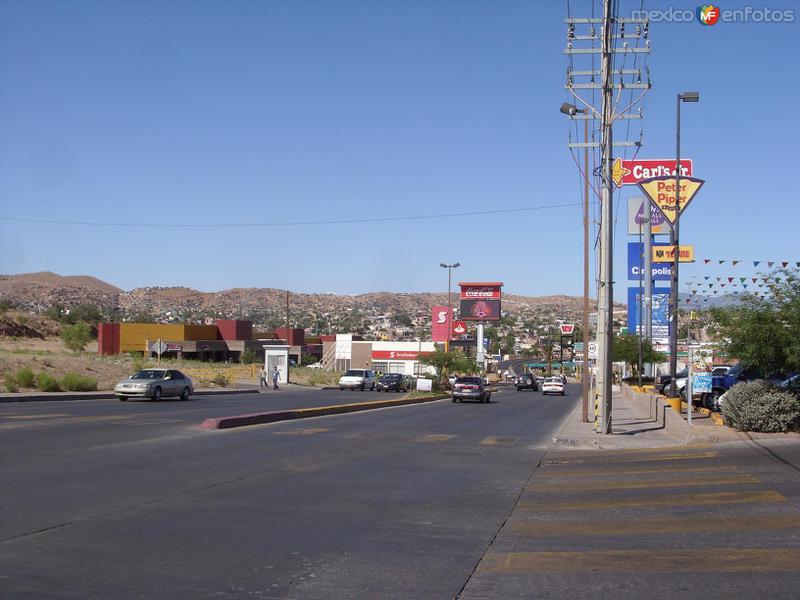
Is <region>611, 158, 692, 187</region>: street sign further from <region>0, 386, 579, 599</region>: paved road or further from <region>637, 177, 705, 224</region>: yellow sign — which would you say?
<region>0, 386, 579, 599</region>: paved road

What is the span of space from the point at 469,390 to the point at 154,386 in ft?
58.6

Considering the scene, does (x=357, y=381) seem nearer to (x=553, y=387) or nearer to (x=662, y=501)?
(x=553, y=387)

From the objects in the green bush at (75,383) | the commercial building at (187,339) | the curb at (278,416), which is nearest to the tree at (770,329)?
the curb at (278,416)

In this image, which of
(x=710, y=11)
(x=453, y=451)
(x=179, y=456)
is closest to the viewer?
(x=179, y=456)

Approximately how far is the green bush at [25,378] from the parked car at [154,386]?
18.4 ft

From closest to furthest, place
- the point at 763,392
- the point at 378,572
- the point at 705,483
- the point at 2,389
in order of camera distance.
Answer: the point at 378,572 → the point at 705,483 → the point at 763,392 → the point at 2,389

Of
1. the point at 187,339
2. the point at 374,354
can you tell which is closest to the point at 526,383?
the point at 374,354

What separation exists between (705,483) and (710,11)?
15.4 m

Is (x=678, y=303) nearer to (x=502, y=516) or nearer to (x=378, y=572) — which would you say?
(x=502, y=516)

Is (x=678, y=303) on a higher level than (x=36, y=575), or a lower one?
Answer: higher

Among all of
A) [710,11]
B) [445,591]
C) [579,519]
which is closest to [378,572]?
[445,591]

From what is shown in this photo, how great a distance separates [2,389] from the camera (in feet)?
133

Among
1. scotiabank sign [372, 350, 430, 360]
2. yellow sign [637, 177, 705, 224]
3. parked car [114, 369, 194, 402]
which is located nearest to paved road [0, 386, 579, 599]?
parked car [114, 369, 194, 402]

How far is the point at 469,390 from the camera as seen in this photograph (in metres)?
48.6
